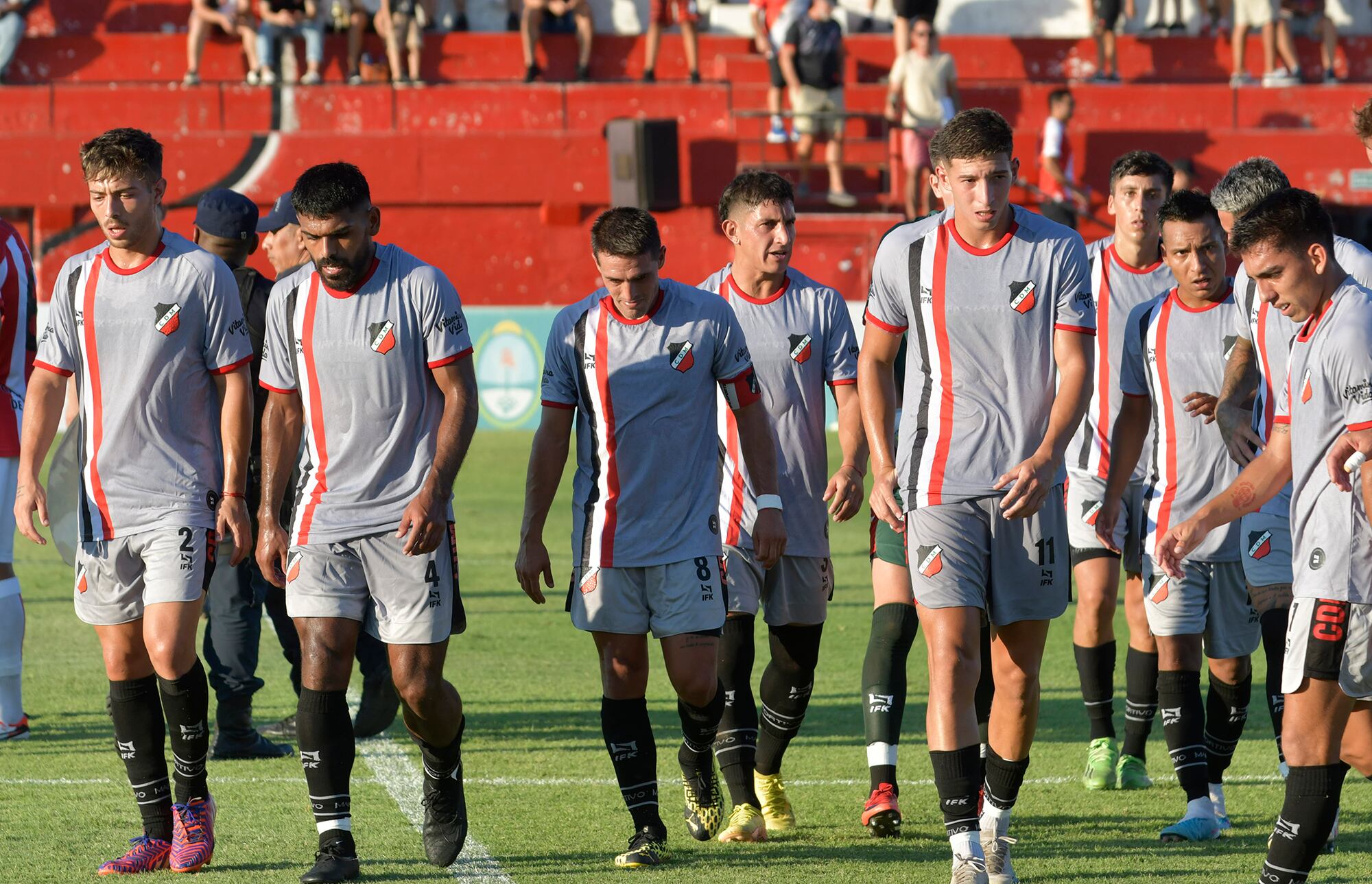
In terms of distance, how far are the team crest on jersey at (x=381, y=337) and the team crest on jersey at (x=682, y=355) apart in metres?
0.91

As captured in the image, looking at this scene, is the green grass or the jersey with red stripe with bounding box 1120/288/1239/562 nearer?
the green grass

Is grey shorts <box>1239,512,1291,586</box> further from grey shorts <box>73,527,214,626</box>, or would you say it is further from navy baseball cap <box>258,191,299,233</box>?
navy baseball cap <box>258,191,299,233</box>

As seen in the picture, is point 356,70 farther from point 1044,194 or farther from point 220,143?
point 1044,194

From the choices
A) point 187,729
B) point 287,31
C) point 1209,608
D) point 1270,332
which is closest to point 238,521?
point 187,729

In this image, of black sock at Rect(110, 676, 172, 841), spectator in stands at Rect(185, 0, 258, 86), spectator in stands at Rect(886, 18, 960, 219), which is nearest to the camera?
black sock at Rect(110, 676, 172, 841)

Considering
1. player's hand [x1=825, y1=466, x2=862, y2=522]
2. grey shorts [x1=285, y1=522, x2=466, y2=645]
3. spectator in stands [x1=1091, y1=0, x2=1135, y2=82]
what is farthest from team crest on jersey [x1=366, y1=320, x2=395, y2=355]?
spectator in stands [x1=1091, y1=0, x2=1135, y2=82]

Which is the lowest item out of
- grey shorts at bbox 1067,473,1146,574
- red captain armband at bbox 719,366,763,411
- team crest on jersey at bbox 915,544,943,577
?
grey shorts at bbox 1067,473,1146,574

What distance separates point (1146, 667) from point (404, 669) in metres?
3.04

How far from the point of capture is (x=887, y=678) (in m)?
6.25

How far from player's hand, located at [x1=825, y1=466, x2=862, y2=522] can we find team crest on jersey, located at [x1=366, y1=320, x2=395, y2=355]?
5.20 feet

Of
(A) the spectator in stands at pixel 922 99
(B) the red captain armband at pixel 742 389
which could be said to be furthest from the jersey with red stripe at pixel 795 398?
(A) the spectator in stands at pixel 922 99

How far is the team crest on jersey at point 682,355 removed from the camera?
5707 mm

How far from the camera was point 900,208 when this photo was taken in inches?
943

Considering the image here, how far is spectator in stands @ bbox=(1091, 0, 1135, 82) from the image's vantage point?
989 inches
